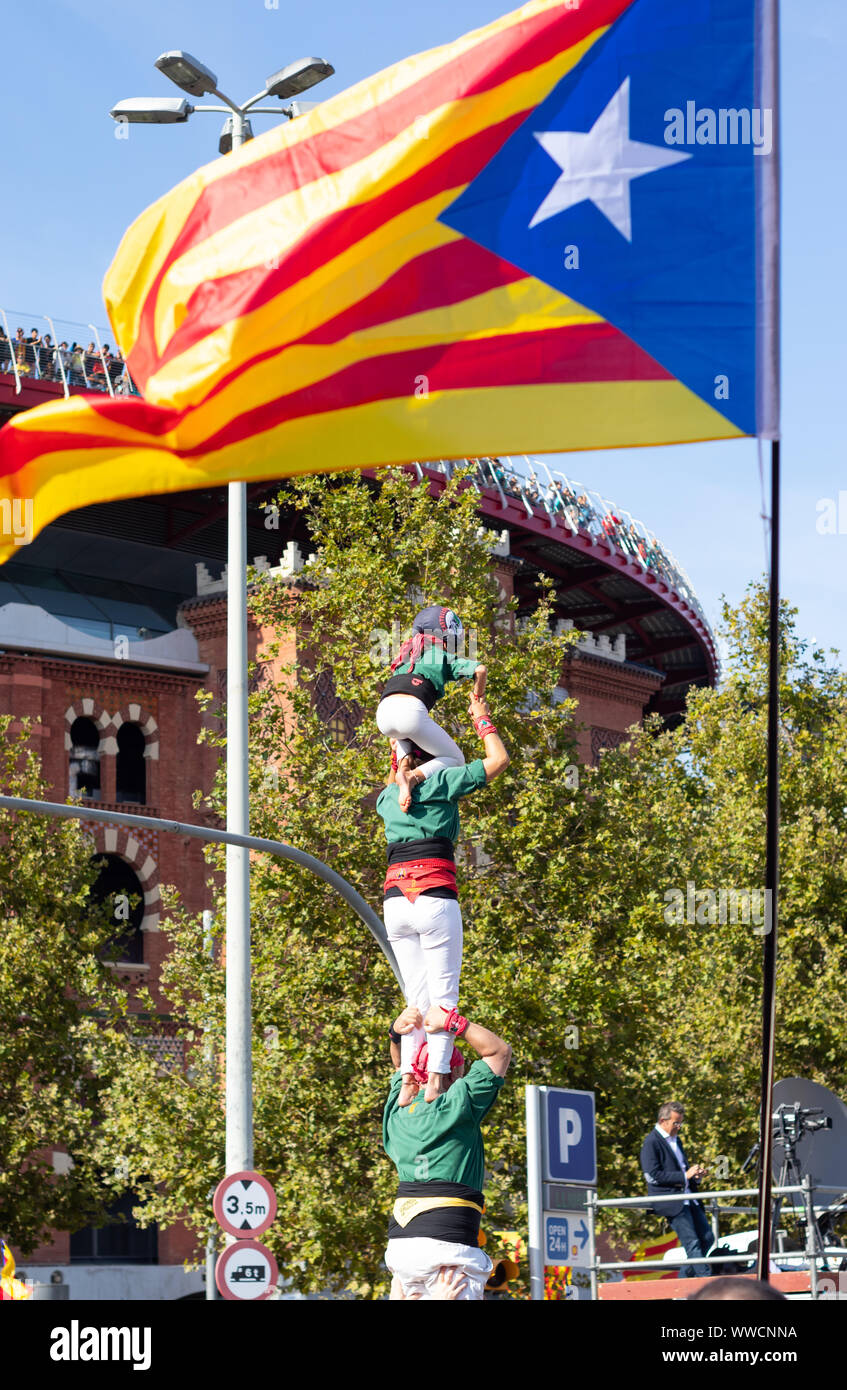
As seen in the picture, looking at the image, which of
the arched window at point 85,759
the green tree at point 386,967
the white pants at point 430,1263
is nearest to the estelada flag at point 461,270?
the white pants at point 430,1263

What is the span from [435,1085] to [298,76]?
15.8 meters

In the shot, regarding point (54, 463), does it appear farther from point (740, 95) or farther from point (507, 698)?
point (507, 698)

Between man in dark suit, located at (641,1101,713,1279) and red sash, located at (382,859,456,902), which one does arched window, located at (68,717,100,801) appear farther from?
red sash, located at (382,859,456,902)

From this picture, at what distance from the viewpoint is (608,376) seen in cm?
582

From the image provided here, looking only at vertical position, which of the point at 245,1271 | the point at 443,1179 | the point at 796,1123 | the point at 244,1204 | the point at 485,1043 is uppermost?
the point at 485,1043

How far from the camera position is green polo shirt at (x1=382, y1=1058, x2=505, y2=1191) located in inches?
266

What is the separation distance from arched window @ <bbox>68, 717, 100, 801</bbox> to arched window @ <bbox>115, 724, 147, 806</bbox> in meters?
0.63

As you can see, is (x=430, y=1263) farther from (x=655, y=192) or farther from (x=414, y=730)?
(x=655, y=192)

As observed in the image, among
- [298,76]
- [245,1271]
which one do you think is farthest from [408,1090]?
[298,76]

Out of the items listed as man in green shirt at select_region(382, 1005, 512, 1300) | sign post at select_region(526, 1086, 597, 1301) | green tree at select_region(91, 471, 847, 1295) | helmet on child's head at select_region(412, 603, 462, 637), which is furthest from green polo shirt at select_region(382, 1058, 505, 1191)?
green tree at select_region(91, 471, 847, 1295)

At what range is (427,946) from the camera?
7375mm

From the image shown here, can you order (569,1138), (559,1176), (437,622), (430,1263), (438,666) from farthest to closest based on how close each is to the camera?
(569,1138) → (559,1176) → (437,622) → (438,666) → (430,1263)

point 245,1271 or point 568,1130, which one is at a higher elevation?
point 568,1130
